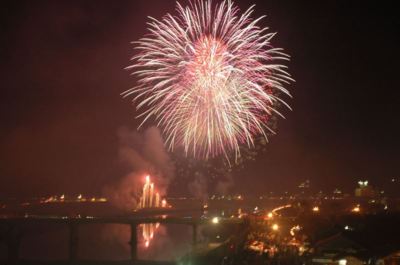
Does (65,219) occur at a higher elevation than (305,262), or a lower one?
higher

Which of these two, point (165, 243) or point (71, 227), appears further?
point (165, 243)

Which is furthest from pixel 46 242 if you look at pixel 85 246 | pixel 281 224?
pixel 281 224

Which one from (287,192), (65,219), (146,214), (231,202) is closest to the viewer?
(65,219)

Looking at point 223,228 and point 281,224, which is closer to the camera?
point 281,224

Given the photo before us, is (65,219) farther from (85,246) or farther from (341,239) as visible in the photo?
(341,239)

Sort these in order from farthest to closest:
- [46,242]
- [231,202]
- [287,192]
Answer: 1. [287,192]
2. [231,202]
3. [46,242]

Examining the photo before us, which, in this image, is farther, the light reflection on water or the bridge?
the light reflection on water

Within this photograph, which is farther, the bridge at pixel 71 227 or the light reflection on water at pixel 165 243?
the light reflection on water at pixel 165 243

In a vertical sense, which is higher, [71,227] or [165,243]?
[71,227]

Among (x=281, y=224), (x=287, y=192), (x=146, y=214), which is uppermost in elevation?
(x=287, y=192)
